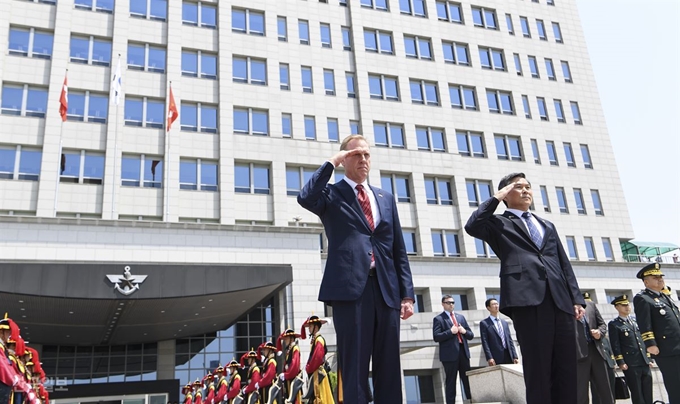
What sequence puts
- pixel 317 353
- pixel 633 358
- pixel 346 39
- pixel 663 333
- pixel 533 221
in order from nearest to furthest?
pixel 533 221 → pixel 663 333 → pixel 633 358 → pixel 317 353 → pixel 346 39

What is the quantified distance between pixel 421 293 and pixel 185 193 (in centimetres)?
1400

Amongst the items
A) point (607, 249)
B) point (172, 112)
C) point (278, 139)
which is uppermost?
point (172, 112)

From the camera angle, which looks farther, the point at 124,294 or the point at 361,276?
the point at 124,294

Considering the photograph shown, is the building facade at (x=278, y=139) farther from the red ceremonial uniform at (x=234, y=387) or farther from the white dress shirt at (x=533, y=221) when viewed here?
the white dress shirt at (x=533, y=221)

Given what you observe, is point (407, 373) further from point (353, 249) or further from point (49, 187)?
point (353, 249)

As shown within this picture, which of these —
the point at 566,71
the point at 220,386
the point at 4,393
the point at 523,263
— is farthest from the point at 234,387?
the point at 566,71

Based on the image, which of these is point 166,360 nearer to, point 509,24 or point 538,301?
point 538,301

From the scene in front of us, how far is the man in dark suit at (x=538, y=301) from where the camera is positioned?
5102 millimetres

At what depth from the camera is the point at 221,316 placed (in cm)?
2570

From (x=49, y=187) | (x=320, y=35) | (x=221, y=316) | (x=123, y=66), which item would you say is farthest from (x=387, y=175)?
(x=49, y=187)

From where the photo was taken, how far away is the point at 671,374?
301 inches

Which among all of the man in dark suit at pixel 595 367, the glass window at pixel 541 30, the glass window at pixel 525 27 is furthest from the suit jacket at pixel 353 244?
the glass window at pixel 541 30

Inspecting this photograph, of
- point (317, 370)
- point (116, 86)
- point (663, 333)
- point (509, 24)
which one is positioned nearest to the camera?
point (663, 333)

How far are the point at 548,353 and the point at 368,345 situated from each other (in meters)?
1.81
